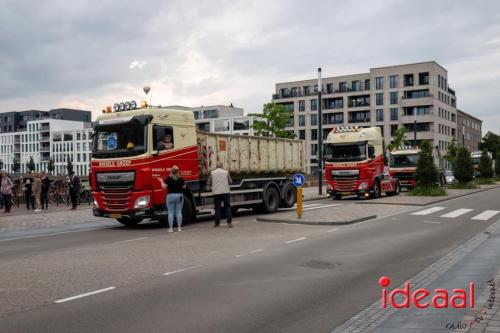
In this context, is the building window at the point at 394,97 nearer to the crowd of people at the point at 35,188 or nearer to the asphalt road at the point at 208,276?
the crowd of people at the point at 35,188

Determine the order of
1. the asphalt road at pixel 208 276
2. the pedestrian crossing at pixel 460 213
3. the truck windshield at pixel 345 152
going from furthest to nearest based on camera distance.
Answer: the truck windshield at pixel 345 152, the pedestrian crossing at pixel 460 213, the asphalt road at pixel 208 276

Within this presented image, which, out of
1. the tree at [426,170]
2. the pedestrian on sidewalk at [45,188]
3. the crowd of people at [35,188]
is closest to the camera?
the crowd of people at [35,188]

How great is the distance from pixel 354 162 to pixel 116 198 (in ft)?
47.0

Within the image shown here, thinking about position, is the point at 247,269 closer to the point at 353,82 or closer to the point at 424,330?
the point at 424,330

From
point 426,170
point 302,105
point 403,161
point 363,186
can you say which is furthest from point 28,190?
point 302,105

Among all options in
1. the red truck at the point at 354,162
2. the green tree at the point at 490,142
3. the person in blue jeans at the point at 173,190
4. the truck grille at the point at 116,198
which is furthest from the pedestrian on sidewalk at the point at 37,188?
the green tree at the point at 490,142

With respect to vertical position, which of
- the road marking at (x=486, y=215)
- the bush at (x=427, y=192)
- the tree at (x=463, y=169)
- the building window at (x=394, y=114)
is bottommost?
the road marking at (x=486, y=215)

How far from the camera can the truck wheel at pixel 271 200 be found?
19.2 m

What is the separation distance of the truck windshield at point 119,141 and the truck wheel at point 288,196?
23.9 ft

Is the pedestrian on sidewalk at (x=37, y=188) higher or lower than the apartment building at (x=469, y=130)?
lower

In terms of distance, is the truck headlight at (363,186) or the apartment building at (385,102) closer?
the truck headlight at (363,186)

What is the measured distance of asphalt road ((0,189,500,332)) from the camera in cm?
572

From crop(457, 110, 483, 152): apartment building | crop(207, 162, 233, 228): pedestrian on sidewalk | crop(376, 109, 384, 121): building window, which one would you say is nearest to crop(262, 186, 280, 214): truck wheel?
crop(207, 162, 233, 228): pedestrian on sidewalk

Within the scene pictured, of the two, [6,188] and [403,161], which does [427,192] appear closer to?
[403,161]
